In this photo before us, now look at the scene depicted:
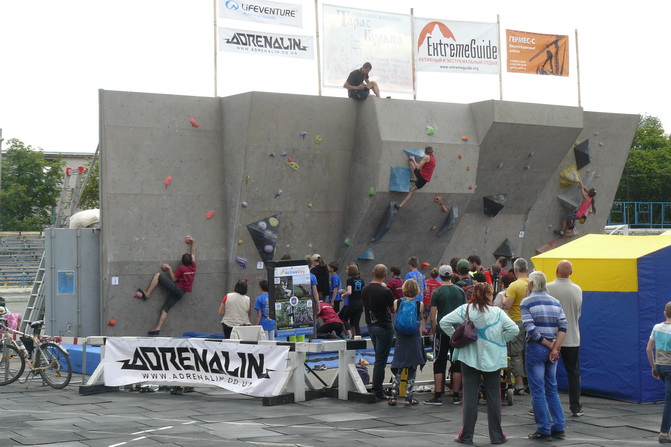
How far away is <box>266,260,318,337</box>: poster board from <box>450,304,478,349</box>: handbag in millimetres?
4536

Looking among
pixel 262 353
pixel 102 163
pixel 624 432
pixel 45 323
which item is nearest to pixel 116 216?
pixel 102 163

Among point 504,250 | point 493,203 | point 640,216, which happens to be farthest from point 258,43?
point 640,216

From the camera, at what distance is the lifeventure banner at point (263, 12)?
18062 millimetres

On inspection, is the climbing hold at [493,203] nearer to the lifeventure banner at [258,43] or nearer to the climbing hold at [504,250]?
the climbing hold at [504,250]

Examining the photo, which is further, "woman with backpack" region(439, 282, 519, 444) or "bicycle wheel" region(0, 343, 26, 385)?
"bicycle wheel" region(0, 343, 26, 385)

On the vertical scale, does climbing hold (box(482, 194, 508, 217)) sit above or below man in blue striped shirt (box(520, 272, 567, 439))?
above

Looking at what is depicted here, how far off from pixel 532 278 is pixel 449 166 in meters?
10.4

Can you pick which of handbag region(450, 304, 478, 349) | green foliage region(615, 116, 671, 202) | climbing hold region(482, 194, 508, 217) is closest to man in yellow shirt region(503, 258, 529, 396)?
handbag region(450, 304, 478, 349)

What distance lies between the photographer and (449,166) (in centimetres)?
2019

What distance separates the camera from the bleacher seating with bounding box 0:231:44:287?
4319 centimetres

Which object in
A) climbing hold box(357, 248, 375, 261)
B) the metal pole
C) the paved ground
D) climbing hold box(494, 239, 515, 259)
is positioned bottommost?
the paved ground

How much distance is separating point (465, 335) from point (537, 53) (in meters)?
14.5

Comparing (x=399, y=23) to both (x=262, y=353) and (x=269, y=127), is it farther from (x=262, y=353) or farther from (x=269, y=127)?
(x=262, y=353)

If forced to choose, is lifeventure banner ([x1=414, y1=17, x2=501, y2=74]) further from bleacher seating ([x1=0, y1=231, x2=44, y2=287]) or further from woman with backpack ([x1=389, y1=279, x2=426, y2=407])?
bleacher seating ([x1=0, y1=231, x2=44, y2=287])
